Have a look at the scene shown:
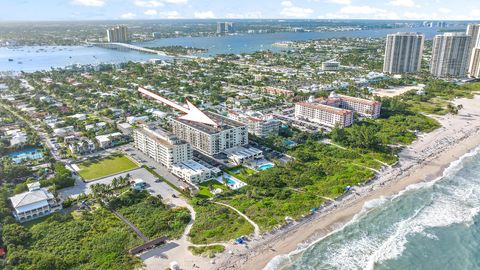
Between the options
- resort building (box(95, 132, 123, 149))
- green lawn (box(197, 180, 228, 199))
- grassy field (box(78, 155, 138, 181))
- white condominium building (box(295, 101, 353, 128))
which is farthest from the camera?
white condominium building (box(295, 101, 353, 128))

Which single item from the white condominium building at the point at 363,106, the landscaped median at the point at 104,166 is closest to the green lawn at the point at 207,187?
the landscaped median at the point at 104,166

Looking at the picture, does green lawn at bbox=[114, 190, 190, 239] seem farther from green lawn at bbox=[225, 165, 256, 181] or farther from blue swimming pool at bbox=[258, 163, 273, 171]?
blue swimming pool at bbox=[258, 163, 273, 171]

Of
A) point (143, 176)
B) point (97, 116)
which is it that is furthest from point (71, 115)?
point (143, 176)

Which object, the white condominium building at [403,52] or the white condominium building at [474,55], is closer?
the white condominium building at [474,55]

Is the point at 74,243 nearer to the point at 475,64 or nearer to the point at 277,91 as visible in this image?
the point at 277,91

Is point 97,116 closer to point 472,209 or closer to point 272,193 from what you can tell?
point 272,193

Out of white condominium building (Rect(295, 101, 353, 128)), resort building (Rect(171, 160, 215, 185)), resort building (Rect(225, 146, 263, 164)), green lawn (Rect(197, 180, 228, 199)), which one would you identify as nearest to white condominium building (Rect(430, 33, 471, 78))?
white condominium building (Rect(295, 101, 353, 128))

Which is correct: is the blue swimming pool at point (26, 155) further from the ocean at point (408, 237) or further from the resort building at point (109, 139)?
the ocean at point (408, 237)
